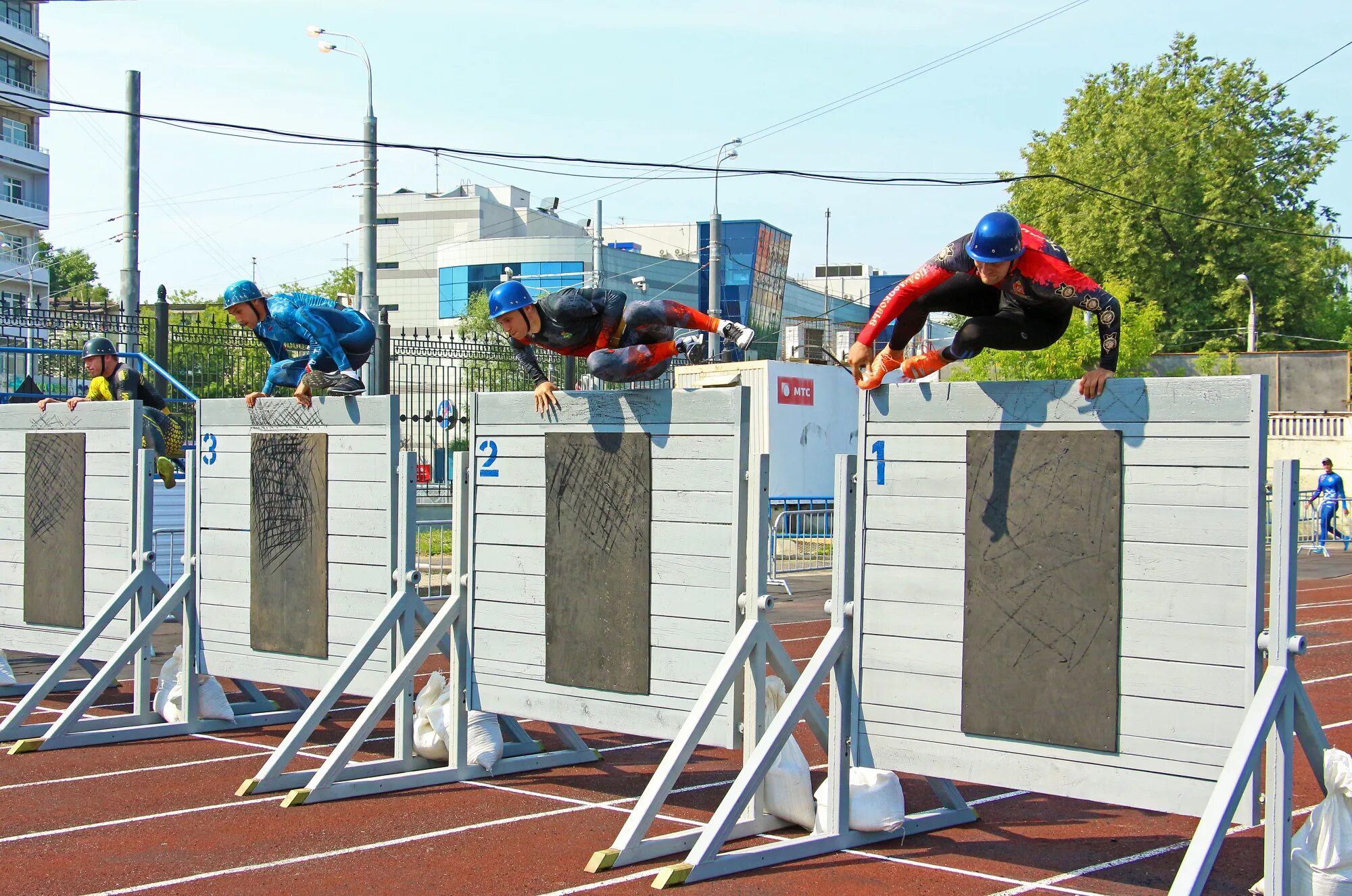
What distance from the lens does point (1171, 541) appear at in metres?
5.38

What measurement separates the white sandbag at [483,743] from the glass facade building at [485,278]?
60703mm

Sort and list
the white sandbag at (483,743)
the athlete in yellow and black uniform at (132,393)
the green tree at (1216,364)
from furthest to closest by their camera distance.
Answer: the green tree at (1216,364), the athlete in yellow and black uniform at (132,393), the white sandbag at (483,743)

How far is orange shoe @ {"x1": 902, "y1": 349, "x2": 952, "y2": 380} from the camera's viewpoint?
21.8 ft

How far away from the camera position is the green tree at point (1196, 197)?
159 ft

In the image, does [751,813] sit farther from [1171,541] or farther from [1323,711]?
[1323,711]

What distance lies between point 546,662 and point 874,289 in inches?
3652

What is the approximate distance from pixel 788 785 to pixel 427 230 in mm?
82953

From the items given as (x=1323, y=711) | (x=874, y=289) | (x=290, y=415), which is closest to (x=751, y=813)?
(x=290, y=415)

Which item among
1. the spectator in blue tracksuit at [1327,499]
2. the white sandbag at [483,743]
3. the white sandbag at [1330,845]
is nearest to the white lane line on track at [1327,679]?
the white sandbag at [1330,845]

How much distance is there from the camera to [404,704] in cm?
796

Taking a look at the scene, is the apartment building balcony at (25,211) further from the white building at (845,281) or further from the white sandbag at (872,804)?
the white sandbag at (872,804)

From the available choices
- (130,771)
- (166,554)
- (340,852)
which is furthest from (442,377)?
(340,852)

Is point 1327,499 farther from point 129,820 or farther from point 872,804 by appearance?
→ point 129,820

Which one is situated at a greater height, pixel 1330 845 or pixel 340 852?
pixel 1330 845
